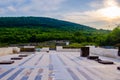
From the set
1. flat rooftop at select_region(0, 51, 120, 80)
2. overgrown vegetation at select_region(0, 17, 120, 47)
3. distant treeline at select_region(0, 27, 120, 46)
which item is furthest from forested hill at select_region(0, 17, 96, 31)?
flat rooftop at select_region(0, 51, 120, 80)

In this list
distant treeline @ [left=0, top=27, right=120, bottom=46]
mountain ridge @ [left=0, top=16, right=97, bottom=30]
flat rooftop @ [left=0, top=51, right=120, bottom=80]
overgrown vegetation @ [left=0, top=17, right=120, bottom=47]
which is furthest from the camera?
mountain ridge @ [left=0, top=16, right=97, bottom=30]

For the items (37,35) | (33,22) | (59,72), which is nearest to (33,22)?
(33,22)

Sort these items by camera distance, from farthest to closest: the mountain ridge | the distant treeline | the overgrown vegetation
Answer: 1. the mountain ridge
2. the overgrown vegetation
3. the distant treeline

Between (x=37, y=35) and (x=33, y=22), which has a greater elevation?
(x=33, y=22)

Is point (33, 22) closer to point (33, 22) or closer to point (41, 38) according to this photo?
point (33, 22)

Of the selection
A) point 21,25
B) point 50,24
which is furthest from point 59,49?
point 50,24

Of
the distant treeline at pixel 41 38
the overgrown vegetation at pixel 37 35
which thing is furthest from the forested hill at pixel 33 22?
the distant treeline at pixel 41 38

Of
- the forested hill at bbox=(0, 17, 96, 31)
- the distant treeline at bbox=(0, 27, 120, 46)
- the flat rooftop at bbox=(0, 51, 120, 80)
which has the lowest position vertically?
the flat rooftop at bbox=(0, 51, 120, 80)

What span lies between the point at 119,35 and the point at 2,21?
3384cm

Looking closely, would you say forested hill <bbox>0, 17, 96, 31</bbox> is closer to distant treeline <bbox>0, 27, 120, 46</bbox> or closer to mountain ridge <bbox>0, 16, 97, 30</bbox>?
mountain ridge <bbox>0, 16, 97, 30</bbox>

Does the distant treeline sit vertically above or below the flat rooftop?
above

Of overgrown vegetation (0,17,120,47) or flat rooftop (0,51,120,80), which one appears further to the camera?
overgrown vegetation (0,17,120,47)

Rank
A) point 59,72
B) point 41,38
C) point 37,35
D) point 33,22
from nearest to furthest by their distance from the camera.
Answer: point 59,72 → point 41,38 → point 37,35 → point 33,22

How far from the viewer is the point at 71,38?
217 ft
